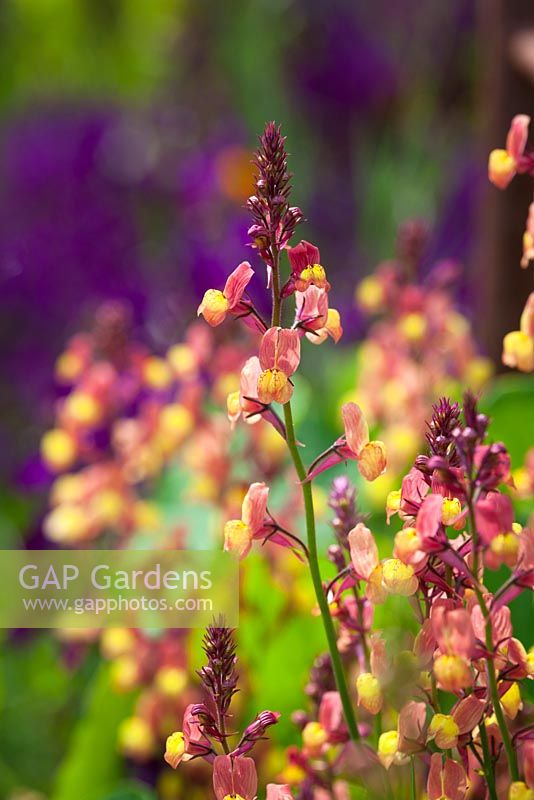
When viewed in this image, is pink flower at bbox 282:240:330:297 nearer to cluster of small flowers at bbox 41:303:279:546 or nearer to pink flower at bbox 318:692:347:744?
pink flower at bbox 318:692:347:744

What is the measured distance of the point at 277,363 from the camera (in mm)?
242

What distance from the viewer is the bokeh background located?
2.06ft

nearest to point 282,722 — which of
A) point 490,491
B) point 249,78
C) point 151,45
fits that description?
point 490,491

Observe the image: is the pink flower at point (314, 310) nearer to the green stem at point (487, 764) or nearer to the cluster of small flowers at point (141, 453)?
the green stem at point (487, 764)

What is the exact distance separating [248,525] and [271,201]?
75mm

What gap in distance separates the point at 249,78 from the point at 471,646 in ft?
4.18

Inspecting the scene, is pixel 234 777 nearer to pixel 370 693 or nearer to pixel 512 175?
pixel 370 693

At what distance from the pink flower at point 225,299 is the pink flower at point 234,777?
9 centimetres

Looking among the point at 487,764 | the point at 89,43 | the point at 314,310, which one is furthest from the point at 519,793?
the point at 89,43

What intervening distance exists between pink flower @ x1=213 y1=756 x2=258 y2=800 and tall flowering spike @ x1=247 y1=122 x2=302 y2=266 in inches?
4.2

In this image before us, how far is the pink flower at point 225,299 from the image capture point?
242 millimetres

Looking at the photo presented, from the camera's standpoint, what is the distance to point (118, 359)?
1.78 ft

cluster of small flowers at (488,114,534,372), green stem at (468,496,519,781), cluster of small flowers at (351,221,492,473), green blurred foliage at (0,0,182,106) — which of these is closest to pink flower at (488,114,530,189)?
cluster of small flowers at (488,114,534,372)

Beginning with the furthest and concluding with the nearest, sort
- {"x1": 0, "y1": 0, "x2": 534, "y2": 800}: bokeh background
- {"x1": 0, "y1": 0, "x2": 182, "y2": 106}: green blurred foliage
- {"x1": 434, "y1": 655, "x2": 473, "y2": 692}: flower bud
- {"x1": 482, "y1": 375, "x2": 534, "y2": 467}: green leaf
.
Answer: {"x1": 0, "y1": 0, "x2": 182, "y2": 106}: green blurred foliage, {"x1": 0, "y1": 0, "x2": 534, "y2": 800}: bokeh background, {"x1": 482, "y1": 375, "x2": 534, "y2": 467}: green leaf, {"x1": 434, "y1": 655, "x2": 473, "y2": 692}: flower bud
